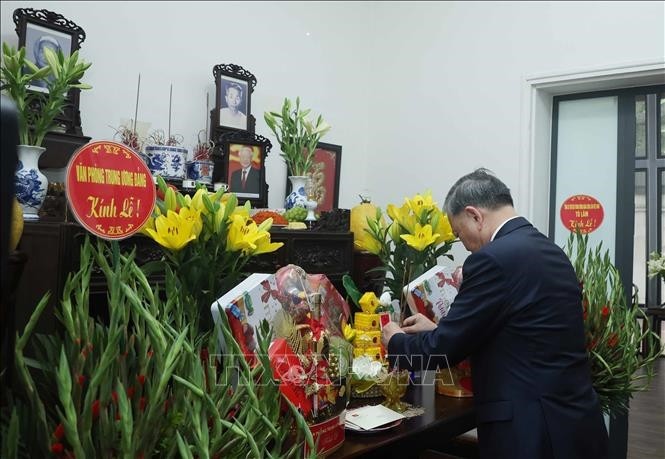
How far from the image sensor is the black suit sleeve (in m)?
1.48

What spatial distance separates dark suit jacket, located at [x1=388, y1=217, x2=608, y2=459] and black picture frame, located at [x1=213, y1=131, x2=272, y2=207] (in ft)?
4.32

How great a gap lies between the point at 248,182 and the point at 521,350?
1.56m

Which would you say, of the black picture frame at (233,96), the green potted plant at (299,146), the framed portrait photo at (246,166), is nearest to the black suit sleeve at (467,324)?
the green potted plant at (299,146)

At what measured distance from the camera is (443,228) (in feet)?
6.25

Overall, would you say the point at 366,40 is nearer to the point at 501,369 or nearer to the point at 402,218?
the point at 402,218


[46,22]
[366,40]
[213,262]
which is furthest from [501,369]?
[366,40]

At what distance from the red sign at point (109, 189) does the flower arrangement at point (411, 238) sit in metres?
0.98

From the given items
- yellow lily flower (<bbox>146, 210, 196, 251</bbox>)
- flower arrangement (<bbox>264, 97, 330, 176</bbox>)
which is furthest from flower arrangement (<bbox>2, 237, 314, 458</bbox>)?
flower arrangement (<bbox>264, 97, 330, 176</bbox>)

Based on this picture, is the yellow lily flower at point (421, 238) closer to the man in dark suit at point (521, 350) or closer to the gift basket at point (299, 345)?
the man in dark suit at point (521, 350)

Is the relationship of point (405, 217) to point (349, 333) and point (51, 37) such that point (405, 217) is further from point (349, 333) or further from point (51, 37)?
point (51, 37)

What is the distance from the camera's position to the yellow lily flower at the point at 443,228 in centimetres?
189

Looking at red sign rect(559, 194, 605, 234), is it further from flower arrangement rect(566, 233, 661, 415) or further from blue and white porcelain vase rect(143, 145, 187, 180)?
blue and white porcelain vase rect(143, 145, 187, 180)

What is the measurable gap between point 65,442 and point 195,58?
2.20 meters

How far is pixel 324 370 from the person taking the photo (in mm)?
1158
